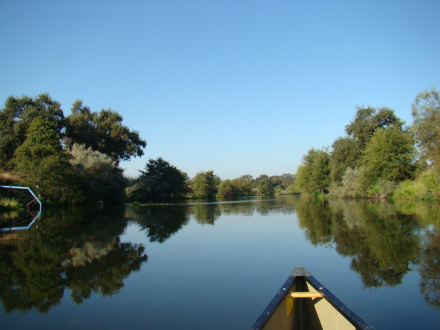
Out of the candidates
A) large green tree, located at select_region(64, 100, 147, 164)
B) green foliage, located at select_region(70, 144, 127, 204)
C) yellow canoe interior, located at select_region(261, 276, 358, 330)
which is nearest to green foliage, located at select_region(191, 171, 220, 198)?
large green tree, located at select_region(64, 100, 147, 164)

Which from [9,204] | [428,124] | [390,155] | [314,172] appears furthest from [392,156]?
[9,204]

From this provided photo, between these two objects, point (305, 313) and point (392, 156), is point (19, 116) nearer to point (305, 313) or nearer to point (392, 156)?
point (305, 313)

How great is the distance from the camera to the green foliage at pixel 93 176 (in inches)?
1073

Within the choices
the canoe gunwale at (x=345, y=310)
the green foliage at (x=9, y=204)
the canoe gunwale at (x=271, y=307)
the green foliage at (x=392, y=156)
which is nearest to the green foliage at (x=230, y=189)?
the green foliage at (x=392, y=156)

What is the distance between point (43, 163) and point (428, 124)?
32309 mm

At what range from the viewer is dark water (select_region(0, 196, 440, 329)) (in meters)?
3.59

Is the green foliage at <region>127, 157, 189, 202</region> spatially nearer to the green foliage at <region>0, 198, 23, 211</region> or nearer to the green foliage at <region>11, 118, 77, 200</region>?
the green foliage at <region>11, 118, 77, 200</region>

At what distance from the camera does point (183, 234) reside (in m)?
10.1

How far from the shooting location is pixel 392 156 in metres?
30.8

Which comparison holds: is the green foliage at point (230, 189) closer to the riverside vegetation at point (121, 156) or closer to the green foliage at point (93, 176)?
the riverside vegetation at point (121, 156)

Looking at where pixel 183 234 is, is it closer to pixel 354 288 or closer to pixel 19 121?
pixel 354 288

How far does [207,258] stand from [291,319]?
375cm

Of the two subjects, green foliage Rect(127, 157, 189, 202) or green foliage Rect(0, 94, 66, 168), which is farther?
green foliage Rect(127, 157, 189, 202)

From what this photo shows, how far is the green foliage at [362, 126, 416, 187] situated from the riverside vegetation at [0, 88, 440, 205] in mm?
89
